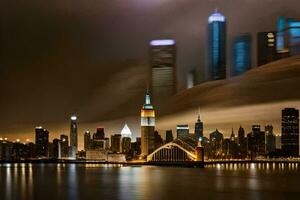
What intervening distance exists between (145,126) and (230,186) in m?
33.6

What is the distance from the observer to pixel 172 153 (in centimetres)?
5106

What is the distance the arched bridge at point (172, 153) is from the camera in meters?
49.0

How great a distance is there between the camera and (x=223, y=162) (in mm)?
54125

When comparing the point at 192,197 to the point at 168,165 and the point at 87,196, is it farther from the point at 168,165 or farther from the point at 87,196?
the point at 168,165

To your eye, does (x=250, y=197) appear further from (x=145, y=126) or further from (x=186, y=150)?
(x=145, y=126)

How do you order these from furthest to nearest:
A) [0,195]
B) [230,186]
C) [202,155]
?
[202,155]
[230,186]
[0,195]

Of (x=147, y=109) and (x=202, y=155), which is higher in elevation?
(x=147, y=109)

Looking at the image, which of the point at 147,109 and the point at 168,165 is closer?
the point at 168,165

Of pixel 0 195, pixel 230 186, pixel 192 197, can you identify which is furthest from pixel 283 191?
pixel 0 195

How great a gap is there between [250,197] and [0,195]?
287 inches

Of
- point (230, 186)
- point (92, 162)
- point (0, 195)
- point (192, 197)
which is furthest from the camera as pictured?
point (92, 162)

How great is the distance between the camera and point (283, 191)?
59.5ft

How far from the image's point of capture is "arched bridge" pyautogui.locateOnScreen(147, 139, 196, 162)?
49013 millimetres

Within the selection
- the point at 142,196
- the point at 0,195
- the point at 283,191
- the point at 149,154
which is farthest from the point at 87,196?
the point at 149,154
